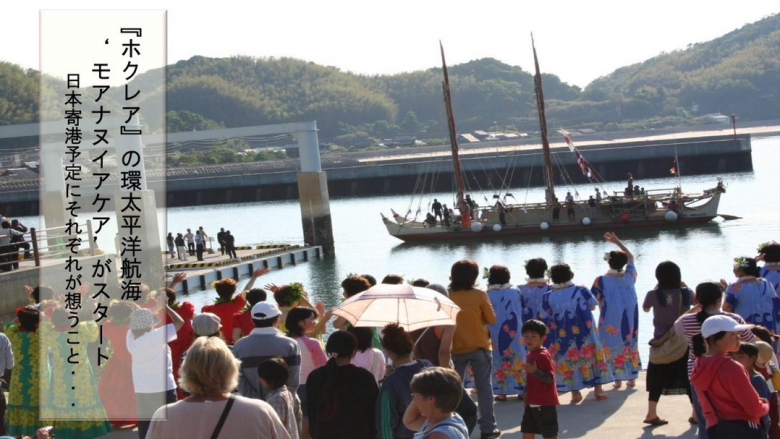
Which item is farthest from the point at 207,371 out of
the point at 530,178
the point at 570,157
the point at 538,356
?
the point at 570,157

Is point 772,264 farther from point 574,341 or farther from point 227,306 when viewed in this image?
point 227,306

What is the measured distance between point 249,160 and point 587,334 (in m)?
106

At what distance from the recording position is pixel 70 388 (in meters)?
9.19

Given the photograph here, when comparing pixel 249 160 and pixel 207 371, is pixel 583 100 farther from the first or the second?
pixel 207 371

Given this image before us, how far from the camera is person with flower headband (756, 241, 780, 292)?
9.49 metres

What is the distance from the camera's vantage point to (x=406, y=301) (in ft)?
24.0

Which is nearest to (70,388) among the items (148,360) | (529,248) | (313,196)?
(148,360)

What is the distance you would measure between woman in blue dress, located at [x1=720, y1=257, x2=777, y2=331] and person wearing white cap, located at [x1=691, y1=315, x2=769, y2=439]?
311 cm

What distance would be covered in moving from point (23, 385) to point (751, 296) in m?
6.34

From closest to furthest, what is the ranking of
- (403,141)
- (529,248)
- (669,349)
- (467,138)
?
(669,349)
(529,248)
(467,138)
(403,141)

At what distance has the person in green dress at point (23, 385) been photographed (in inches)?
352

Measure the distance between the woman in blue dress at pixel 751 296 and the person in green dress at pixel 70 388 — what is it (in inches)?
214

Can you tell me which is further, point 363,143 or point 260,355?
point 363,143

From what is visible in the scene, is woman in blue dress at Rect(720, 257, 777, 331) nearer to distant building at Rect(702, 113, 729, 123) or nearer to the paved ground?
the paved ground
